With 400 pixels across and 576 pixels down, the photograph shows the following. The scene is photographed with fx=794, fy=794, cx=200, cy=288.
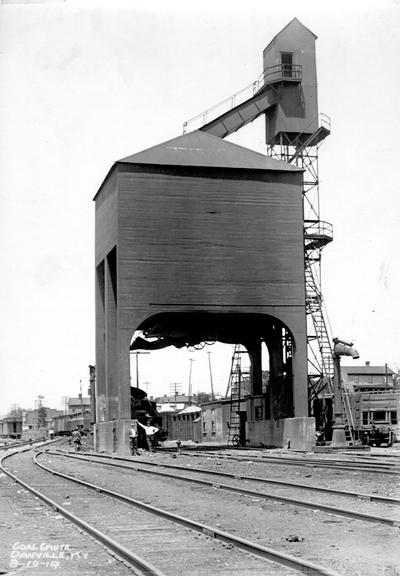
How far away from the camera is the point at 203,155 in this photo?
3878cm

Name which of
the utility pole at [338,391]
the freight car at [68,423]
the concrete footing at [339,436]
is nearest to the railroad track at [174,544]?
the utility pole at [338,391]

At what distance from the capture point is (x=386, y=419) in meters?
38.3

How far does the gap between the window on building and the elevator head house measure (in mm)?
6922

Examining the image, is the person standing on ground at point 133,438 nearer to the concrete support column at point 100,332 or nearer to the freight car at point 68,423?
the concrete support column at point 100,332

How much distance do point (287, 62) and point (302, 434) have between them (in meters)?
20.6

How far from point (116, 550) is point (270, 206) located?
30.8m

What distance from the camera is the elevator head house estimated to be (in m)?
37.3

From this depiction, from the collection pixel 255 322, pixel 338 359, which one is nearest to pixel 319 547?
pixel 338 359

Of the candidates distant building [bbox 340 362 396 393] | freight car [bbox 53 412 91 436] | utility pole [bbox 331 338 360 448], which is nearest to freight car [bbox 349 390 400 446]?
utility pole [bbox 331 338 360 448]

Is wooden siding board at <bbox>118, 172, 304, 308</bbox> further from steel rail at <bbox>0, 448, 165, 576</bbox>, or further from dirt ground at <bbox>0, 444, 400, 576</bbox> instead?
steel rail at <bbox>0, 448, 165, 576</bbox>

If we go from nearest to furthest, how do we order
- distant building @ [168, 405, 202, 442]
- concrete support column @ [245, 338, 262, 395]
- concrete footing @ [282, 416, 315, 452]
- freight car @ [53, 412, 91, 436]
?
concrete footing @ [282, 416, 315, 452] → concrete support column @ [245, 338, 262, 395] → distant building @ [168, 405, 202, 442] → freight car @ [53, 412, 91, 436]

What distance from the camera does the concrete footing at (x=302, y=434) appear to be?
36812mm

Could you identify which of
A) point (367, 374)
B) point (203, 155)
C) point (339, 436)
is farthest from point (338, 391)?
point (367, 374)

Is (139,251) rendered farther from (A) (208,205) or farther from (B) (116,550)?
(B) (116,550)
